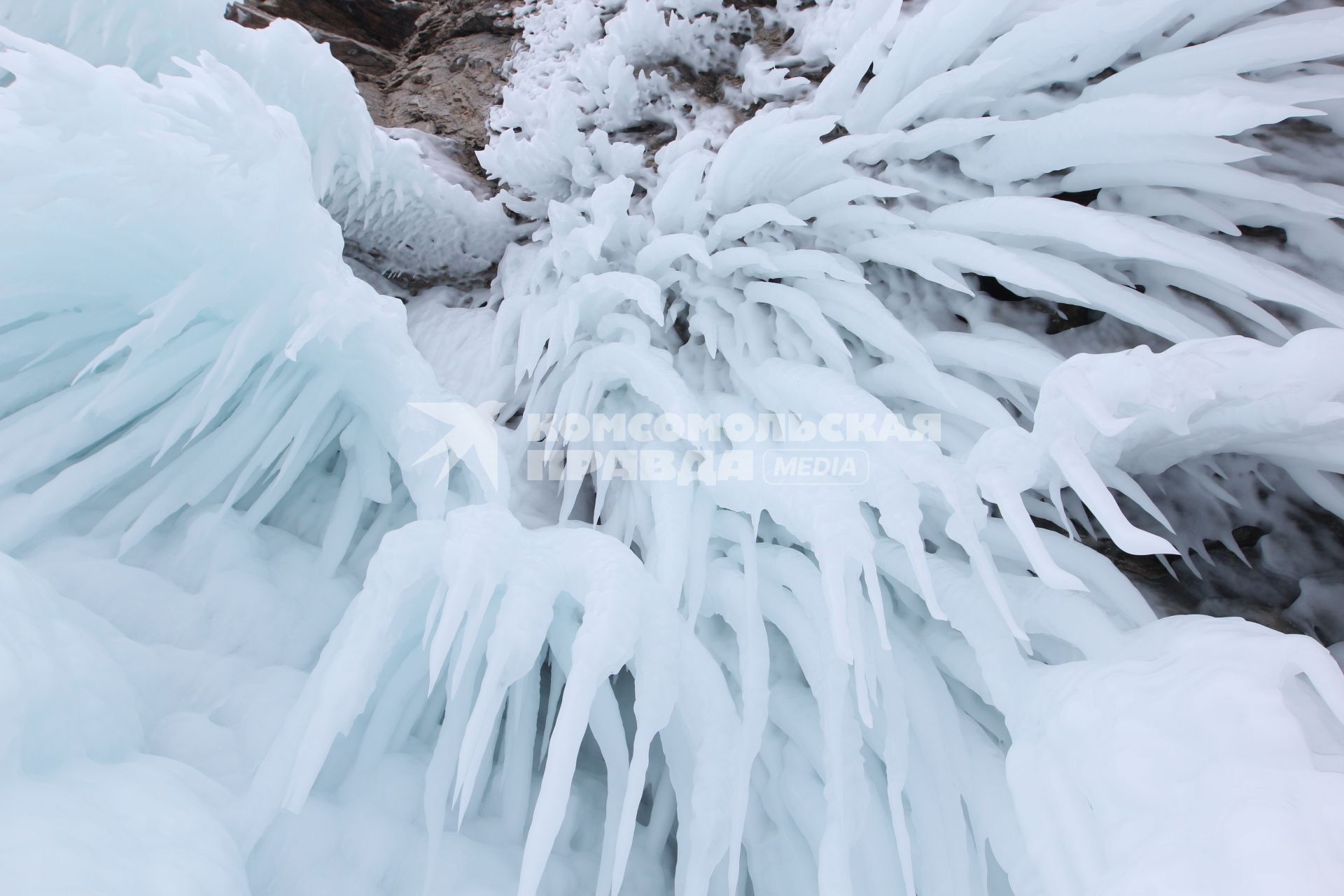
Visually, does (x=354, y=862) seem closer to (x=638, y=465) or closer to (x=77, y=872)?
(x=77, y=872)

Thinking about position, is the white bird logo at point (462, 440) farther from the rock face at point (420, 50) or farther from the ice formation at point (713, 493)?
the rock face at point (420, 50)

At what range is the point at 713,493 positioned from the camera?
1491mm

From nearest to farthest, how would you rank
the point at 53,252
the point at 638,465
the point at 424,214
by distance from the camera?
the point at 53,252
the point at 638,465
the point at 424,214

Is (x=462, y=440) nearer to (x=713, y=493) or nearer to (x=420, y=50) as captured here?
(x=713, y=493)

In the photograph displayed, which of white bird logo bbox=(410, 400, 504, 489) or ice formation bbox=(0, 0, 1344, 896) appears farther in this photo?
white bird logo bbox=(410, 400, 504, 489)

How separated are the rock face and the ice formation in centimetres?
111

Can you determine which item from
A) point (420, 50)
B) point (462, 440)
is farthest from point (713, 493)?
point (420, 50)

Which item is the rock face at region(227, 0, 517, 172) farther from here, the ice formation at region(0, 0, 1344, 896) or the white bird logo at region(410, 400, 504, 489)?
the white bird logo at region(410, 400, 504, 489)

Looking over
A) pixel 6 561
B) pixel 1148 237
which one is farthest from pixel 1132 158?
pixel 6 561

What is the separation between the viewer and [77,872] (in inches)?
31.4

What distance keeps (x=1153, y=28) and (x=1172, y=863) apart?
149cm

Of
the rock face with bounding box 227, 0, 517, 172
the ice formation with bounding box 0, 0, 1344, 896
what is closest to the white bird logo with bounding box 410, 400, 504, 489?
the ice formation with bounding box 0, 0, 1344, 896

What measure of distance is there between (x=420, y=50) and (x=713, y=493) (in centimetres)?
305

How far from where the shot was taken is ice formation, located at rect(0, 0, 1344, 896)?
953 millimetres
